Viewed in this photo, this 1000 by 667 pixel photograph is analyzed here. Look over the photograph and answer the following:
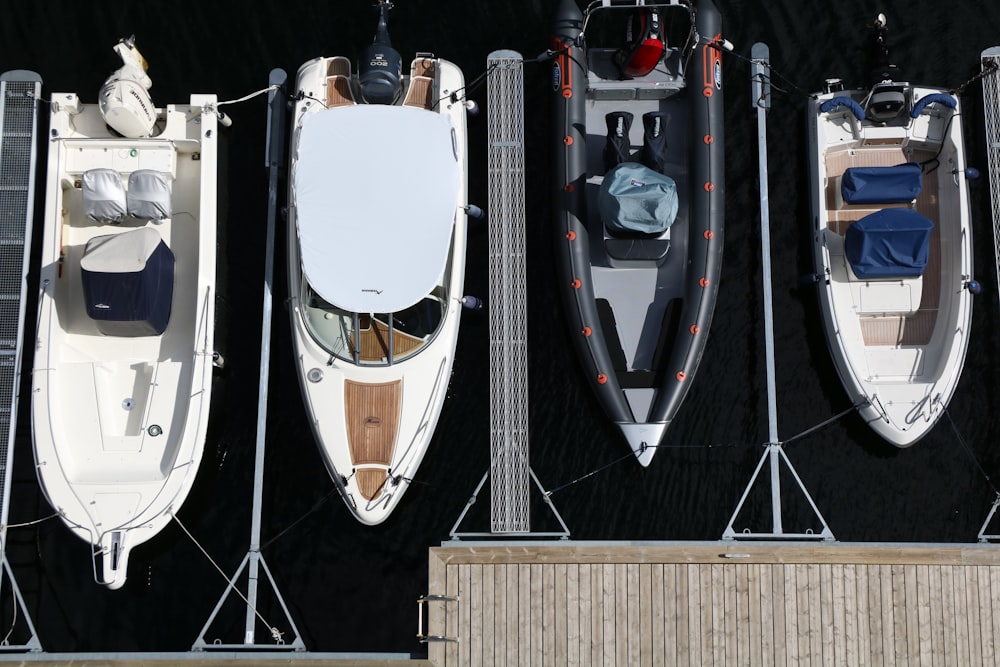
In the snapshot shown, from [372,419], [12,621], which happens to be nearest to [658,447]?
[372,419]

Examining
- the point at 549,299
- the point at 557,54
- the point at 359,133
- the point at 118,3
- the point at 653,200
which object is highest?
the point at 118,3

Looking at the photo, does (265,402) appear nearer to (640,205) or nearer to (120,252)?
(120,252)

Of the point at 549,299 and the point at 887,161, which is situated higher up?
the point at 887,161

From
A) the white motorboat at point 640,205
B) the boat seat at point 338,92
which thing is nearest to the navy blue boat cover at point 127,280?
the boat seat at point 338,92

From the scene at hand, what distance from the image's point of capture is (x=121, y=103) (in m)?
9.35

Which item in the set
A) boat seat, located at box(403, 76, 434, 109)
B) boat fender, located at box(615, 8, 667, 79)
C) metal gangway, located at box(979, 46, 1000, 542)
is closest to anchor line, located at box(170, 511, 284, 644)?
boat seat, located at box(403, 76, 434, 109)

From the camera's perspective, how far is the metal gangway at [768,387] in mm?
9422

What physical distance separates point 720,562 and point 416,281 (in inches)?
141

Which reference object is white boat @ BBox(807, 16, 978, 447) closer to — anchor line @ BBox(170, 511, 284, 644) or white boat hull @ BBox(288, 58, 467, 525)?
white boat hull @ BBox(288, 58, 467, 525)

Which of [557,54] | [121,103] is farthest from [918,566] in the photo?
[121,103]

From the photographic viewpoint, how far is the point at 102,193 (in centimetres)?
923

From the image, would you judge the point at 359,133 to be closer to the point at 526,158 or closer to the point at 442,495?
the point at 526,158

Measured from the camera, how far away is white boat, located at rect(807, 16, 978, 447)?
31.4ft

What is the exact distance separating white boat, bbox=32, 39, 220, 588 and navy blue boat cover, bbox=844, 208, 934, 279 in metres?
6.16
